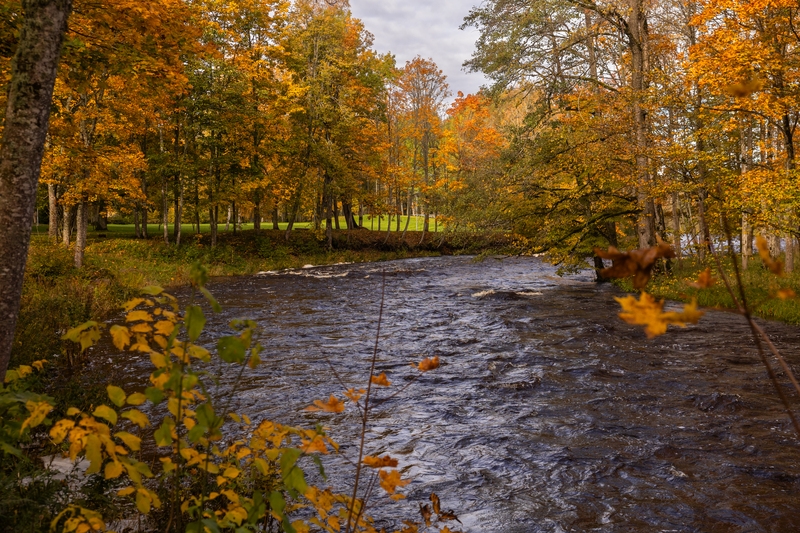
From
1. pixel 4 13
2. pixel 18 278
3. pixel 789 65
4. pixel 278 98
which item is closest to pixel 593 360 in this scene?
pixel 789 65

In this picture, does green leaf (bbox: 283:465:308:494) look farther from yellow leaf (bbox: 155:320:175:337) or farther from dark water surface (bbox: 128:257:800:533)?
dark water surface (bbox: 128:257:800:533)

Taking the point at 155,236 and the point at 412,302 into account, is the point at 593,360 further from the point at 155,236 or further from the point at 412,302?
the point at 155,236

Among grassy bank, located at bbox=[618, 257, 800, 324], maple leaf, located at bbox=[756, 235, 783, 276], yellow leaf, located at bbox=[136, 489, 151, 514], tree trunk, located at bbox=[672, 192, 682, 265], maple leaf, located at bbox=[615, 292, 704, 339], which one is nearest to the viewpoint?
maple leaf, located at bbox=[756, 235, 783, 276]

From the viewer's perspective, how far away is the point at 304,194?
32.7 m

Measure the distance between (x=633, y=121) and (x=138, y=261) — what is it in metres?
20.4

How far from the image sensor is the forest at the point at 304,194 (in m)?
2.96

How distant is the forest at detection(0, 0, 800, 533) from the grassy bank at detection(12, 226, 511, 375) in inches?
5.7

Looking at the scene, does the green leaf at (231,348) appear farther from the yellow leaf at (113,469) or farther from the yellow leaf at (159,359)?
the yellow leaf at (113,469)

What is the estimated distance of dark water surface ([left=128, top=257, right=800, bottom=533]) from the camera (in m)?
5.16

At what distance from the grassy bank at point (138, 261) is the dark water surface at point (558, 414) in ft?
10.3

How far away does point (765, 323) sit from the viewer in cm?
1327

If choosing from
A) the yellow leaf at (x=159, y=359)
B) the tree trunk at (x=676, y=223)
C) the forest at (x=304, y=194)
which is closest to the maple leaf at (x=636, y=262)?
the forest at (x=304, y=194)

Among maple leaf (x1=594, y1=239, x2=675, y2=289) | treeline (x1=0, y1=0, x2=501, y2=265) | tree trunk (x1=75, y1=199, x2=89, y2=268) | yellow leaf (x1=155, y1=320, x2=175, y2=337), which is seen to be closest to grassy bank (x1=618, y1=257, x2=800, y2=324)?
yellow leaf (x1=155, y1=320, x2=175, y2=337)

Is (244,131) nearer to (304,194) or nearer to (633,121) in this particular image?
(304,194)
